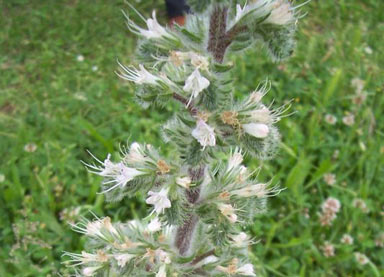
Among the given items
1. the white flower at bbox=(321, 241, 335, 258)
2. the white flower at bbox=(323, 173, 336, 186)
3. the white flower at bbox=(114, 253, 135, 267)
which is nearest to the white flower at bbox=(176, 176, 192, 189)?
the white flower at bbox=(114, 253, 135, 267)

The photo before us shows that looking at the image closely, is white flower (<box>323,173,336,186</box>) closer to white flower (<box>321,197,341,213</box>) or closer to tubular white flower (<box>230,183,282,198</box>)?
white flower (<box>321,197,341,213</box>)

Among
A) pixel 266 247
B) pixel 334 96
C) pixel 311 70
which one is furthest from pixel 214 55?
pixel 311 70

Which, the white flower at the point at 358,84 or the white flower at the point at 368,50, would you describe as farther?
the white flower at the point at 368,50

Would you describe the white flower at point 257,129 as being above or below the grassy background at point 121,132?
above

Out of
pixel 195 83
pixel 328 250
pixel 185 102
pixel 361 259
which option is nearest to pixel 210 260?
pixel 185 102

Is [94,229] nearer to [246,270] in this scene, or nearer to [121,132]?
[246,270]

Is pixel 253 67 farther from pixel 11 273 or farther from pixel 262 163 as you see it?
pixel 11 273

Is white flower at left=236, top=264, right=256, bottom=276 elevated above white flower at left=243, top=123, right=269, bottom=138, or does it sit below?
below

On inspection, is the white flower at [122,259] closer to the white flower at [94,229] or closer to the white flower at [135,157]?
the white flower at [94,229]

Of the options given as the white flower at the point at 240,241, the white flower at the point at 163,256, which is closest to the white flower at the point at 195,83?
the white flower at the point at 163,256
